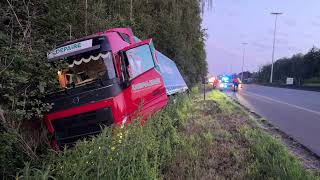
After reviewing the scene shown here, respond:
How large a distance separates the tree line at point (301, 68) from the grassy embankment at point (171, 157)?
227ft

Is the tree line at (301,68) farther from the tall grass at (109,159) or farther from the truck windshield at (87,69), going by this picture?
the tall grass at (109,159)

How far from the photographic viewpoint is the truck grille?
9.37 m

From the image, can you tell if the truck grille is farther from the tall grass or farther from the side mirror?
the tall grass

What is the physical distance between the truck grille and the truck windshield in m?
0.87

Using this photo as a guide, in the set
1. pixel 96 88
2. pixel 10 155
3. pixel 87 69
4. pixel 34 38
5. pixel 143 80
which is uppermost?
pixel 34 38

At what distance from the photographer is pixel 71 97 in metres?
9.48

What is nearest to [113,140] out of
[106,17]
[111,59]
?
[111,59]

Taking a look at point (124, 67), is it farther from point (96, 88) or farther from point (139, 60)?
point (139, 60)

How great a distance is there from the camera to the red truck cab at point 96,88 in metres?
9.39

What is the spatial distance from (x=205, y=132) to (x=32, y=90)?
480 cm

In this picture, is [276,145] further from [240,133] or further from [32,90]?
[32,90]

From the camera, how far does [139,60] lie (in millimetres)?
11516

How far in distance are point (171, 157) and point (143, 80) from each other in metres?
3.54

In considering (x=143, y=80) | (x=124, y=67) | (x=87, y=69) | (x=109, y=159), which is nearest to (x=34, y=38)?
(x=87, y=69)
